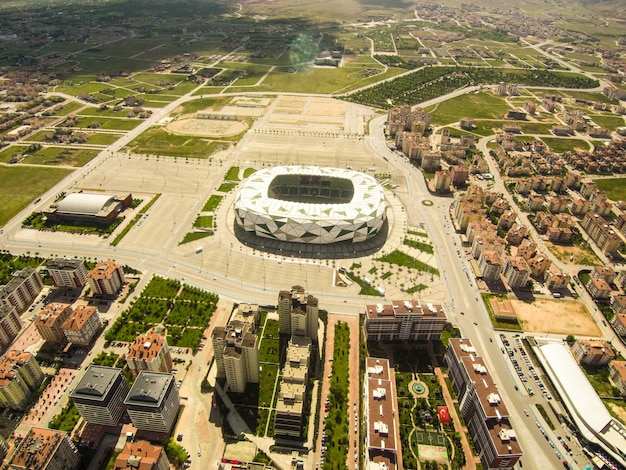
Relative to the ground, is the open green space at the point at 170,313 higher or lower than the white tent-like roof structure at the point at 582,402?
lower

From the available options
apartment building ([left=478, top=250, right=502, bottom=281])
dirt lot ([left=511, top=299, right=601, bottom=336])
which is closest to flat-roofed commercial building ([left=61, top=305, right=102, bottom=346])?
apartment building ([left=478, top=250, right=502, bottom=281])

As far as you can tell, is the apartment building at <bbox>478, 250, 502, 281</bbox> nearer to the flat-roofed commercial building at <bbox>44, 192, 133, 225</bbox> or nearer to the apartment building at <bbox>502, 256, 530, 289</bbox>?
the apartment building at <bbox>502, 256, 530, 289</bbox>

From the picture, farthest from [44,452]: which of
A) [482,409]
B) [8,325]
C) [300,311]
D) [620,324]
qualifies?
[620,324]

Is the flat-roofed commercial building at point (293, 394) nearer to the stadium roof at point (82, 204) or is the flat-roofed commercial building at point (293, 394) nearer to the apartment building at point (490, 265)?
the apartment building at point (490, 265)

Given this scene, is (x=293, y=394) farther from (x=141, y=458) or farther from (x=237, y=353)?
(x=141, y=458)

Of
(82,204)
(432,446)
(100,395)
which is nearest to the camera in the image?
(100,395)

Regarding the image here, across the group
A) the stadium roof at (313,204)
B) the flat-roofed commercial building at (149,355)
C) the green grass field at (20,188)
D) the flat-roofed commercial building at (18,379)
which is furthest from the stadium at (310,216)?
the green grass field at (20,188)
